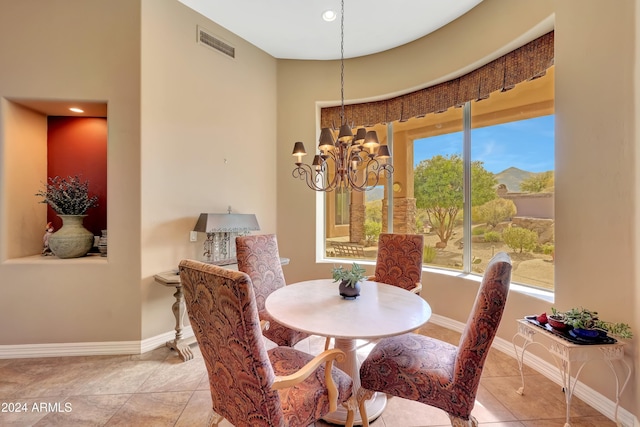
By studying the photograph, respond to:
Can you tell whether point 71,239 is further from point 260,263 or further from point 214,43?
point 214,43

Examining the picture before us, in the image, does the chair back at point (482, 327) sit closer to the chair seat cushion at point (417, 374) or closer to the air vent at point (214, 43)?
the chair seat cushion at point (417, 374)

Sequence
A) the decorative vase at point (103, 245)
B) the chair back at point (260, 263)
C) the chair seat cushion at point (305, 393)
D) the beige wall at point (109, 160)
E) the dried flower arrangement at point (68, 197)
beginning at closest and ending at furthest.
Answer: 1. the chair seat cushion at point (305, 393)
2. the chair back at point (260, 263)
3. the beige wall at point (109, 160)
4. the dried flower arrangement at point (68, 197)
5. the decorative vase at point (103, 245)

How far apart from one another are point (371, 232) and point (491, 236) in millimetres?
1509

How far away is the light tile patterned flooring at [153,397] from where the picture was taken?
5.94 feet

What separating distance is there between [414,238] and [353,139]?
120cm

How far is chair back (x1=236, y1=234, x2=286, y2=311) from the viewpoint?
2.37m

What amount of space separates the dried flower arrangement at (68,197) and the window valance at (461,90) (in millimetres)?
2950

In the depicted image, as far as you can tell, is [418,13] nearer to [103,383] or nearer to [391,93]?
[391,93]

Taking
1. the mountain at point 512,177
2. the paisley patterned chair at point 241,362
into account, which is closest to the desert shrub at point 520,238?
the mountain at point 512,177

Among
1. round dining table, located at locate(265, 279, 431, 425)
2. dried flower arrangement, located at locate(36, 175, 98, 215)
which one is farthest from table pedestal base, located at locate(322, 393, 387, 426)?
dried flower arrangement, located at locate(36, 175, 98, 215)

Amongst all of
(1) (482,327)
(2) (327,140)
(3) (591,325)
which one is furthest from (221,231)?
(3) (591,325)

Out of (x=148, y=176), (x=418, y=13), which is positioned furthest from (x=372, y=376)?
(x=418, y=13)

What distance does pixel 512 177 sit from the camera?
2.85m

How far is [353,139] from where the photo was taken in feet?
7.00
